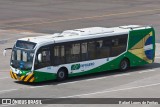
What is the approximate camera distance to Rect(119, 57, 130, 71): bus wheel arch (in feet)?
116

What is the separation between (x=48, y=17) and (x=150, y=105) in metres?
40.5

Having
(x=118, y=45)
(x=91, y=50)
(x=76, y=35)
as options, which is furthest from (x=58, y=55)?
(x=118, y=45)

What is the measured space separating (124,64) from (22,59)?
729 centimetres

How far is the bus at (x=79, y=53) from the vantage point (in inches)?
1230

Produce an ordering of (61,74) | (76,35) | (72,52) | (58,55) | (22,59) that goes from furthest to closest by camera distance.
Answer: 1. (76,35)
2. (72,52)
3. (61,74)
4. (58,55)
5. (22,59)

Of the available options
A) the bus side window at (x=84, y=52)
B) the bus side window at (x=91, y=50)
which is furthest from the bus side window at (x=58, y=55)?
the bus side window at (x=91, y=50)

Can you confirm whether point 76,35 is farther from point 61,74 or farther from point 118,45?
point 118,45

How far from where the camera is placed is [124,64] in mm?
35562

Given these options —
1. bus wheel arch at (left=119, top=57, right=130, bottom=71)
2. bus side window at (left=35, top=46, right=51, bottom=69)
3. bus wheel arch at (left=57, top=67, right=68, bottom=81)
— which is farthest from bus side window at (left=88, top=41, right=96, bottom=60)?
bus side window at (left=35, top=46, right=51, bottom=69)

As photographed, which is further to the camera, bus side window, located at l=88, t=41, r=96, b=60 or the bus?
bus side window, located at l=88, t=41, r=96, b=60

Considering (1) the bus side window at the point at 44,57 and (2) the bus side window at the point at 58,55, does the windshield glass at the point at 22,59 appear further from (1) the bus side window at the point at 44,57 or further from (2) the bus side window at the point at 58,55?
(2) the bus side window at the point at 58,55

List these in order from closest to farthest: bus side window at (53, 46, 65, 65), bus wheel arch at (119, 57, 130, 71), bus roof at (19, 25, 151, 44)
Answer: bus roof at (19, 25, 151, 44) < bus side window at (53, 46, 65, 65) < bus wheel arch at (119, 57, 130, 71)

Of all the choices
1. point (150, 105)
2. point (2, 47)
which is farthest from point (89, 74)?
point (2, 47)

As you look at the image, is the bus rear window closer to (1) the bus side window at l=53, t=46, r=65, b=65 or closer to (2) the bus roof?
(2) the bus roof
